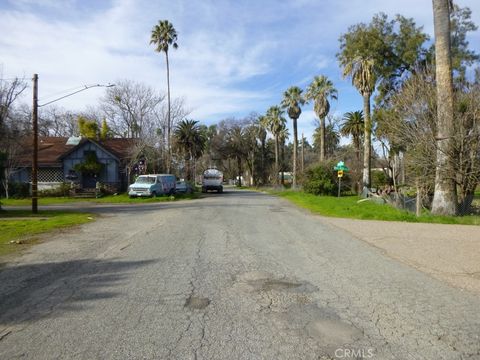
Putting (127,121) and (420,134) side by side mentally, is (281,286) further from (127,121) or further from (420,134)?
(127,121)

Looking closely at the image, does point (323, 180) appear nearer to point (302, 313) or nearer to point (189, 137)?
point (189, 137)

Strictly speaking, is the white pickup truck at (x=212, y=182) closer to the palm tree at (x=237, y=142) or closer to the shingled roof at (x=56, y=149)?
the shingled roof at (x=56, y=149)

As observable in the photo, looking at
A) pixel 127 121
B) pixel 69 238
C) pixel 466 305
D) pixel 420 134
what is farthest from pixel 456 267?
pixel 127 121

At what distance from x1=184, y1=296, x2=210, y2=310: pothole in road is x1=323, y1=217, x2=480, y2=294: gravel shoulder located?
4.20 m

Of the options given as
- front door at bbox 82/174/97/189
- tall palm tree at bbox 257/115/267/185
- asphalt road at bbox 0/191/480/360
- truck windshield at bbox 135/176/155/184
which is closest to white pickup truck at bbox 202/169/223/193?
front door at bbox 82/174/97/189

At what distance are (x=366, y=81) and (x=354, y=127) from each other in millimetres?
16168

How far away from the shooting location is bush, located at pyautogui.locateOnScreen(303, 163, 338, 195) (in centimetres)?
3769

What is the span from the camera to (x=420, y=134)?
20609mm

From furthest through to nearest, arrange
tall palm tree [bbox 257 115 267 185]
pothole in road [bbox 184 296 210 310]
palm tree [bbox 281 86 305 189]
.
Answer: tall palm tree [bbox 257 115 267 185] < palm tree [bbox 281 86 305 189] < pothole in road [bbox 184 296 210 310]

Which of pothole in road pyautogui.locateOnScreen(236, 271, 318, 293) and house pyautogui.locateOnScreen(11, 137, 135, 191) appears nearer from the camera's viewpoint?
pothole in road pyautogui.locateOnScreen(236, 271, 318, 293)

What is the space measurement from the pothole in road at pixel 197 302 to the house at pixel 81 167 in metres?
35.4

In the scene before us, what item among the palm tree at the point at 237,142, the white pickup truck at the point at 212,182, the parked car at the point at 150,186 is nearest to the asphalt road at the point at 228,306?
the parked car at the point at 150,186

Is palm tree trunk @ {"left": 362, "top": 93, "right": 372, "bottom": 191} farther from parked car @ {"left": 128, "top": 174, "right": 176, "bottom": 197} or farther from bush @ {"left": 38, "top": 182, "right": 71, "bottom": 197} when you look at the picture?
bush @ {"left": 38, "top": 182, "right": 71, "bottom": 197}

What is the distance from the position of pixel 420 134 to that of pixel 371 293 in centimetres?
1642
